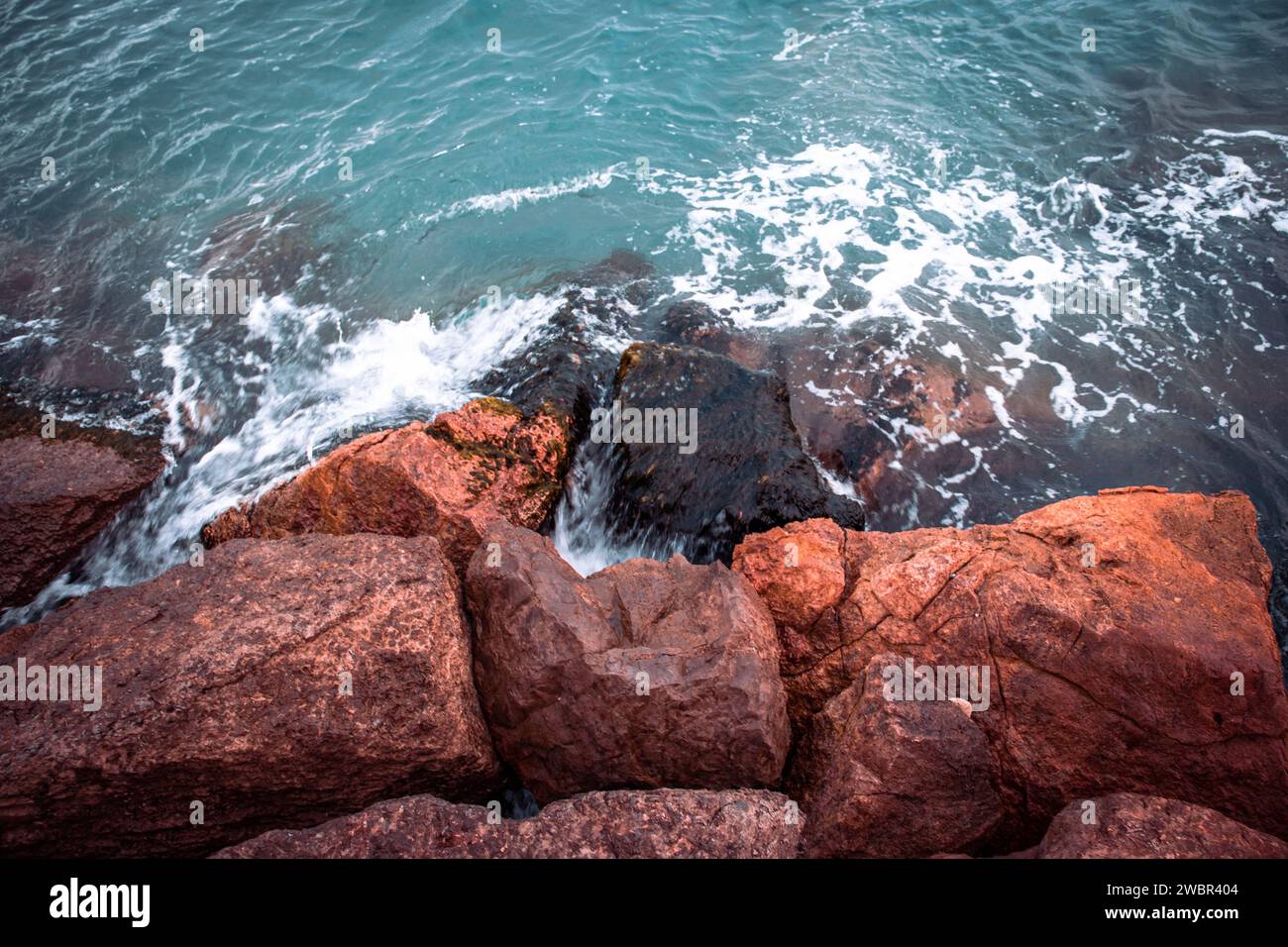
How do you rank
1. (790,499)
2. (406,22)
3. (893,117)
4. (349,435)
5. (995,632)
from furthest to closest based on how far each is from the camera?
1. (406,22)
2. (893,117)
3. (349,435)
4. (790,499)
5. (995,632)

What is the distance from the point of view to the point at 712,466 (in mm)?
7316

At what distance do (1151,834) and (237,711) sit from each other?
5019 mm

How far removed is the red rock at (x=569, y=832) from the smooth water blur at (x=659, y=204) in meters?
4.58

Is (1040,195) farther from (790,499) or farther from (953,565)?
(953,565)

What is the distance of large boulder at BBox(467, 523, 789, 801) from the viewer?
477 cm

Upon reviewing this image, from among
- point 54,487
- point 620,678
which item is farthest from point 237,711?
point 54,487

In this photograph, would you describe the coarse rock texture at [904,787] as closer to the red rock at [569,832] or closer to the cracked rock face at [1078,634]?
the red rock at [569,832]

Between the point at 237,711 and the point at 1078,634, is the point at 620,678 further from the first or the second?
the point at 1078,634

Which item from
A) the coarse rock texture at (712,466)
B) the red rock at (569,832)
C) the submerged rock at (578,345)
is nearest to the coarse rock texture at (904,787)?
the red rock at (569,832)

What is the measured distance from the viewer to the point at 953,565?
555cm

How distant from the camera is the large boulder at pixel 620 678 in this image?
4.77m

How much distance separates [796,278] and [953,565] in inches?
254

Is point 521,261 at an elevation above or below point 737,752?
above
